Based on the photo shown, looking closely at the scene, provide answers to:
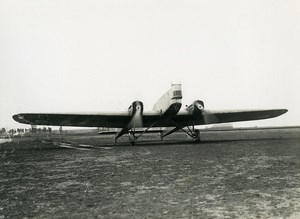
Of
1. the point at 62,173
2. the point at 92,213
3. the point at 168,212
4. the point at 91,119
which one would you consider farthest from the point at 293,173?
the point at 91,119

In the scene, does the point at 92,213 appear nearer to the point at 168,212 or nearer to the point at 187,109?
the point at 168,212

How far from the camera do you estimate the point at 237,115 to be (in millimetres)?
22922

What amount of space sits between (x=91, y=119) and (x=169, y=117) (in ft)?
16.6

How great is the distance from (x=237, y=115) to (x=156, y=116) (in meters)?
6.07

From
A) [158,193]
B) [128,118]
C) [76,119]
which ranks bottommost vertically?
[158,193]

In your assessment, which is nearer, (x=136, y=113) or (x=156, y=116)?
(x=136, y=113)

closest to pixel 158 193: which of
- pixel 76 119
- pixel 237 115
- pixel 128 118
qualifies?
pixel 128 118

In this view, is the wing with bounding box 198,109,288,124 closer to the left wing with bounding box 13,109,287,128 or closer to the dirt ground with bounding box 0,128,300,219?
the left wing with bounding box 13,109,287,128

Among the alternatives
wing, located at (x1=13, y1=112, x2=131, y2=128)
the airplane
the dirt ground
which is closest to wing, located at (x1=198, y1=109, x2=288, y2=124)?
the airplane

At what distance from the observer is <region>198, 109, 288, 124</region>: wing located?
2165cm

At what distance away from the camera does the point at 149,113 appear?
2027 cm

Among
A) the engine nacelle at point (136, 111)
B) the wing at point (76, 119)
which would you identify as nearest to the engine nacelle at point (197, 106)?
the engine nacelle at point (136, 111)

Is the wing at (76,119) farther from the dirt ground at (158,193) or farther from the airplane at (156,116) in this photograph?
the dirt ground at (158,193)

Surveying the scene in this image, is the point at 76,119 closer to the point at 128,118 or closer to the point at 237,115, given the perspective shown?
the point at 128,118
